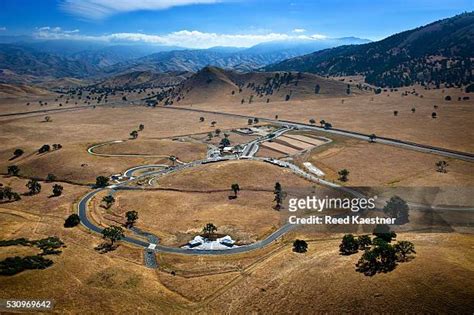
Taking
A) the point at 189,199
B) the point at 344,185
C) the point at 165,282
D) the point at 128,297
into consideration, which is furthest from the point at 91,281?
the point at 344,185

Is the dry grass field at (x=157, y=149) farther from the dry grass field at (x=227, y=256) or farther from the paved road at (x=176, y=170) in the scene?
the dry grass field at (x=227, y=256)

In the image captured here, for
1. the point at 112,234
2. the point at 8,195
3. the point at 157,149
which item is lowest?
the point at 112,234

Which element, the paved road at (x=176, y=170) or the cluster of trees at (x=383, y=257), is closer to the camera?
the cluster of trees at (x=383, y=257)

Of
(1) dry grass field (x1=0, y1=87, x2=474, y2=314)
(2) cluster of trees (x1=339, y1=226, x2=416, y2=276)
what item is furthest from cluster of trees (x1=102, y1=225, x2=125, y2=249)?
(2) cluster of trees (x1=339, y1=226, x2=416, y2=276)

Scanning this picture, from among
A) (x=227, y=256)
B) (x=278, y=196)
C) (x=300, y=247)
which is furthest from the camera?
(x=278, y=196)

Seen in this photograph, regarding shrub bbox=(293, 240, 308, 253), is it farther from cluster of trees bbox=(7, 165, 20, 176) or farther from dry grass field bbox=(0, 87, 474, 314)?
cluster of trees bbox=(7, 165, 20, 176)

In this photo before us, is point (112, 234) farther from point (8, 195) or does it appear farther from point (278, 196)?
point (278, 196)

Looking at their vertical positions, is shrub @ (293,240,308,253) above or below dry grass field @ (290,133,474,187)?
below

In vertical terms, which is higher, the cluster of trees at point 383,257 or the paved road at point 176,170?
the cluster of trees at point 383,257

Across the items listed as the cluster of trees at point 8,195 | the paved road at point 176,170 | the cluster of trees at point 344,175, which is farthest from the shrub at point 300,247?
the cluster of trees at point 8,195

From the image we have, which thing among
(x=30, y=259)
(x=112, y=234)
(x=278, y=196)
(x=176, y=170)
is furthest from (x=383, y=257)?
(x=176, y=170)

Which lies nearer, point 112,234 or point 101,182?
point 112,234
